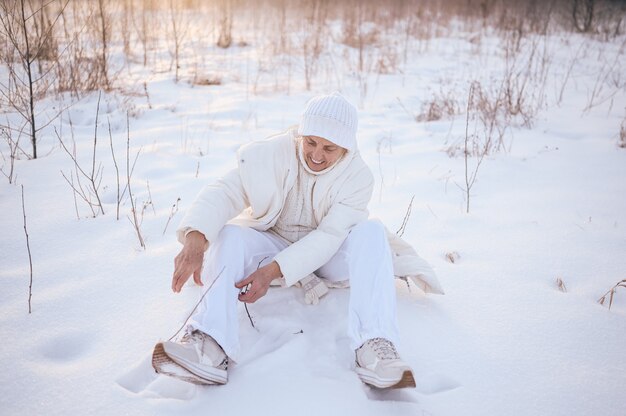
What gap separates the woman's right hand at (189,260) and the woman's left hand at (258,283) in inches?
7.8

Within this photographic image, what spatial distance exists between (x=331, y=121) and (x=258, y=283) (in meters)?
0.82

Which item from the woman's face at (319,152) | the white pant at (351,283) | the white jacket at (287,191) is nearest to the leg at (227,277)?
the white pant at (351,283)

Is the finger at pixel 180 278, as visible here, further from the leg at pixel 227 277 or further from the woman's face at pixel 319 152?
the woman's face at pixel 319 152

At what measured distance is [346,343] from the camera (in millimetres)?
1854

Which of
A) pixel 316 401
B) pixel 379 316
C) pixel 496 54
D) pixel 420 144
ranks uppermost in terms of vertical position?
pixel 496 54

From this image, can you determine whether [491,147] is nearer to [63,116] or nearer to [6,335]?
[6,335]

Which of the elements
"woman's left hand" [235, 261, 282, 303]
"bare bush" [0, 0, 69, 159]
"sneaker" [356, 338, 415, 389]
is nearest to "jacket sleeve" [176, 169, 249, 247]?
"woman's left hand" [235, 261, 282, 303]

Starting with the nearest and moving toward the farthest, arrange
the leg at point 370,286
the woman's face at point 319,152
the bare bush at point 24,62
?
the leg at point 370,286, the woman's face at point 319,152, the bare bush at point 24,62

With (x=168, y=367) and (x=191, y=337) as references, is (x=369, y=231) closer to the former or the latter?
(x=191, y=337)

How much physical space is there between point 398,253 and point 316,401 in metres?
0.94

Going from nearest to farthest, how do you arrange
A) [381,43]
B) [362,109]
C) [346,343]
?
[346,343] → [362,109] → [381,43]

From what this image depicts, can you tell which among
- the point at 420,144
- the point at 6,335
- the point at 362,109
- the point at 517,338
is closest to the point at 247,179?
the point at 6,335

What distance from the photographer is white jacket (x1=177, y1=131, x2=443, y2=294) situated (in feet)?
6.39

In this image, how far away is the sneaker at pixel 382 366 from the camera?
4.78ft
